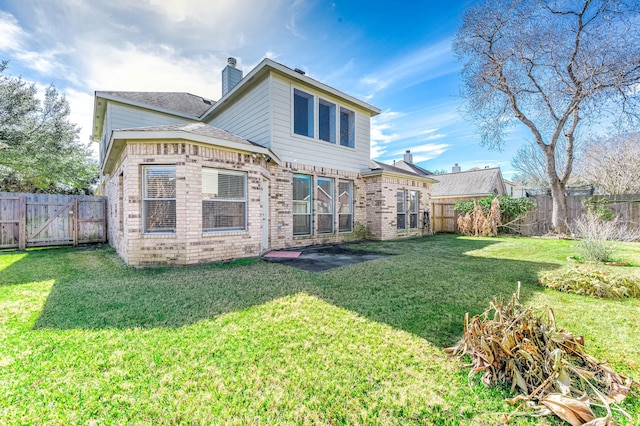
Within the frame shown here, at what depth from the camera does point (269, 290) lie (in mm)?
4211

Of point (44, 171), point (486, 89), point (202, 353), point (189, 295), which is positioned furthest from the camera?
point (44, 171)

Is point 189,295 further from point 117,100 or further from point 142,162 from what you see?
point 117,100

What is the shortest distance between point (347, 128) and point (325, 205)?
10.7 feet

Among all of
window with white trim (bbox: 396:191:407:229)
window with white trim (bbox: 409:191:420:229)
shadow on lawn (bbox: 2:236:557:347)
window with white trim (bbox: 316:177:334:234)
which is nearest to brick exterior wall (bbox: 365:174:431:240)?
window with white trim (bbox: 396:191:407:229)

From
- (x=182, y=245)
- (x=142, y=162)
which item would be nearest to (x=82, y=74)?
(x=142, y=162)

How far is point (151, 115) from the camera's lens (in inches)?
435

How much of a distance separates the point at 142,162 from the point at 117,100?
21.7 ft

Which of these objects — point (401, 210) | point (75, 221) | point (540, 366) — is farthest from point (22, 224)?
point (401, 210)

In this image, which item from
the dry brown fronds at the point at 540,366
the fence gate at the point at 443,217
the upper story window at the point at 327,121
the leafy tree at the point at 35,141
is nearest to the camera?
the dry brown fronds at the point at 540,366

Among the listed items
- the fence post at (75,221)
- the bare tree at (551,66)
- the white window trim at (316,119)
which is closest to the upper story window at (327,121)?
the white window trim at (316,119)

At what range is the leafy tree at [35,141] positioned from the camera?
12.7 meters

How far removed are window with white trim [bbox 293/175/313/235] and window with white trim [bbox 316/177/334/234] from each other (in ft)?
1.20

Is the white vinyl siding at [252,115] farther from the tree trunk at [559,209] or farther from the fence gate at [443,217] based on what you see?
the tree trunk at [559,209]

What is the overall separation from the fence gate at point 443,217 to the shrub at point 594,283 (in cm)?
→ 1051
